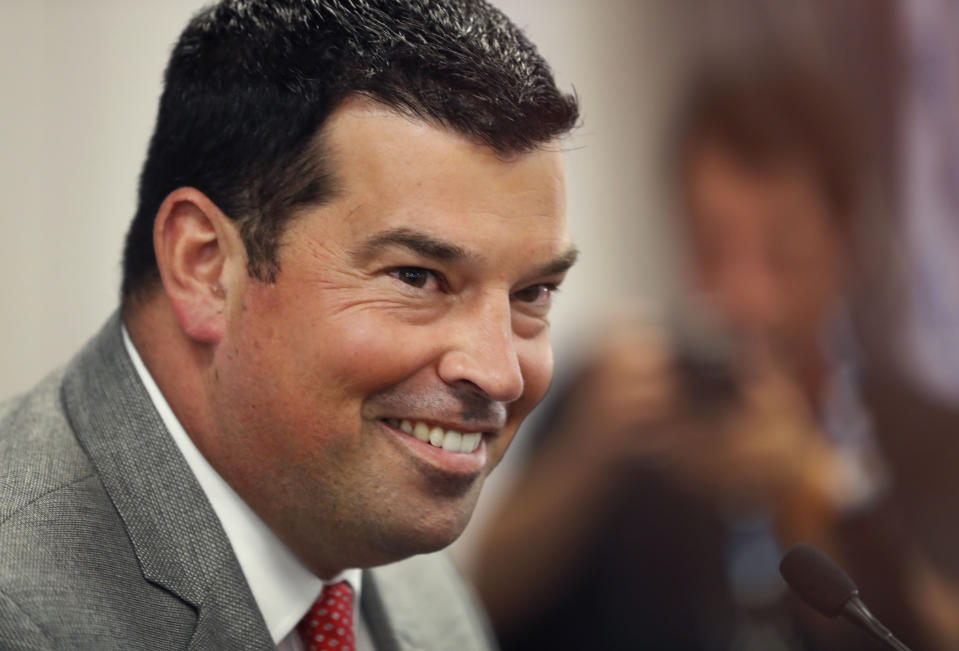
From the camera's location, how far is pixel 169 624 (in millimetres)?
1285

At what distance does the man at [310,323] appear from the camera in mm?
1319

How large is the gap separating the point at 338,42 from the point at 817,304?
2.45m

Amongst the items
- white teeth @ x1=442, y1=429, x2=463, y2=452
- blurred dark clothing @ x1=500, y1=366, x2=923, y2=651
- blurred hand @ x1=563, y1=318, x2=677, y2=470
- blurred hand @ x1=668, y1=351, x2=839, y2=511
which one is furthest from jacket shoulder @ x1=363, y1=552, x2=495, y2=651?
blurred hand @ x1=668, y1=351, x2=839, y2=511

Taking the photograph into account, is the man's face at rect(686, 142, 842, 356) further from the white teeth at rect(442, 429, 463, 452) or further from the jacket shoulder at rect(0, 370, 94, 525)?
the jacket shoulder at rect(0, 370, 94, 525)

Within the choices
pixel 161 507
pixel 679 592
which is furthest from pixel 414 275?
pixel 679 592

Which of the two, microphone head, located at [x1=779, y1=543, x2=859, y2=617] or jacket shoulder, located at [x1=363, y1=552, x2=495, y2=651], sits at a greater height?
microphone head, located at [x1=779, y1=543, x2=859, y2=617]

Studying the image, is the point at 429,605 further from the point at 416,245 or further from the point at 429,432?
the point at 416,245

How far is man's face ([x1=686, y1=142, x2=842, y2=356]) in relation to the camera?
134 inches

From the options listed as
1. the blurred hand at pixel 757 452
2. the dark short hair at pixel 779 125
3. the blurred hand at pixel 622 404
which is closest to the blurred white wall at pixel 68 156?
the blurred hand at pixel 622 404

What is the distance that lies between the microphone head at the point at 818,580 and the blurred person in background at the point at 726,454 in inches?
59.0

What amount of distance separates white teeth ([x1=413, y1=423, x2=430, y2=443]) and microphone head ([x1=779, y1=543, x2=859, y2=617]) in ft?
1.45

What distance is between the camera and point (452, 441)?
138 cm

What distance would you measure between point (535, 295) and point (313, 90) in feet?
1.26

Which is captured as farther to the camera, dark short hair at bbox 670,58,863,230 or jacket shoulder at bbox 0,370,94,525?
dark short hair at bbox 670,58,863,230
